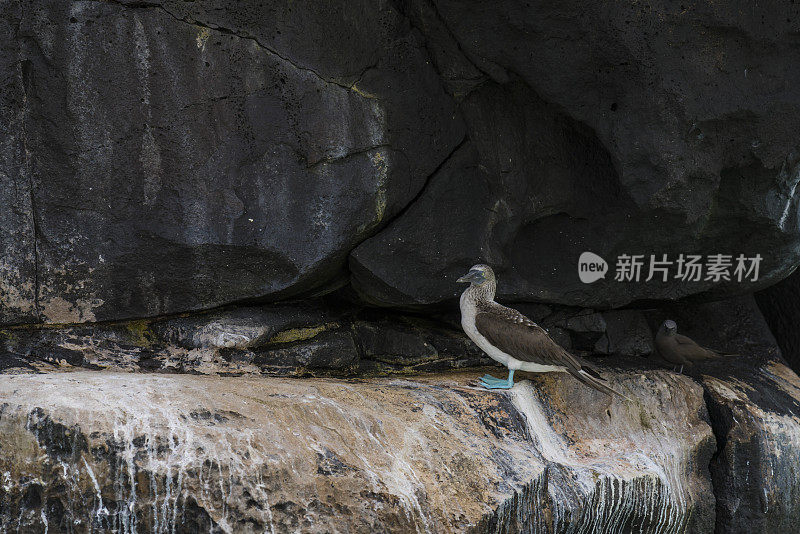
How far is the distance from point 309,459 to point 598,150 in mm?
3195

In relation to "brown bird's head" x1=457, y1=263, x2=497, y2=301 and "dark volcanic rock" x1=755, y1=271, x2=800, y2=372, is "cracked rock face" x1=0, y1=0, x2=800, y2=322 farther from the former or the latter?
"dark volcanic rock" x1=755, y1=271, x2=800, y2=372

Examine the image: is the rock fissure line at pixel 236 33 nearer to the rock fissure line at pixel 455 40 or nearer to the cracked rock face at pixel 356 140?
the cracked rock face at pixel 356 140

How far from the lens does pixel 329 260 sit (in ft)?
17.0

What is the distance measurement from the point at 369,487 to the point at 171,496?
896 millimetres

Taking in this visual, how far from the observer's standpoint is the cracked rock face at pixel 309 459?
3256 millimetres

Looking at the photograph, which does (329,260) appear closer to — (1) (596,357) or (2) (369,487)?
(2) (369,487)

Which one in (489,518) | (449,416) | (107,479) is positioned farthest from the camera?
(449,416)

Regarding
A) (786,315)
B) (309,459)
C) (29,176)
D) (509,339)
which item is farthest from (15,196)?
(786,315)

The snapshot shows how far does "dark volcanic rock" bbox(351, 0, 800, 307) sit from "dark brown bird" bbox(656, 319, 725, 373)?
1.82ft

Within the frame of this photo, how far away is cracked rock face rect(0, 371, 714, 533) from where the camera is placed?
3.26 metres

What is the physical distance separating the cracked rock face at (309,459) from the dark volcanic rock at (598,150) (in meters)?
1.16

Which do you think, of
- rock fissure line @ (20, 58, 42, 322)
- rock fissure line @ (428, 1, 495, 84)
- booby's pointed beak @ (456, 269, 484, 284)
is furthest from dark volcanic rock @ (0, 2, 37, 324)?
booby's pointed beak @ (456, 269, 484, 284)

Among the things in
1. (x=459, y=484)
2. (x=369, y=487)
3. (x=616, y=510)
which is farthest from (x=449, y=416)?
(x=616, y=510)

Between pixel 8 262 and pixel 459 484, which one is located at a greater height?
pixel 8 262
